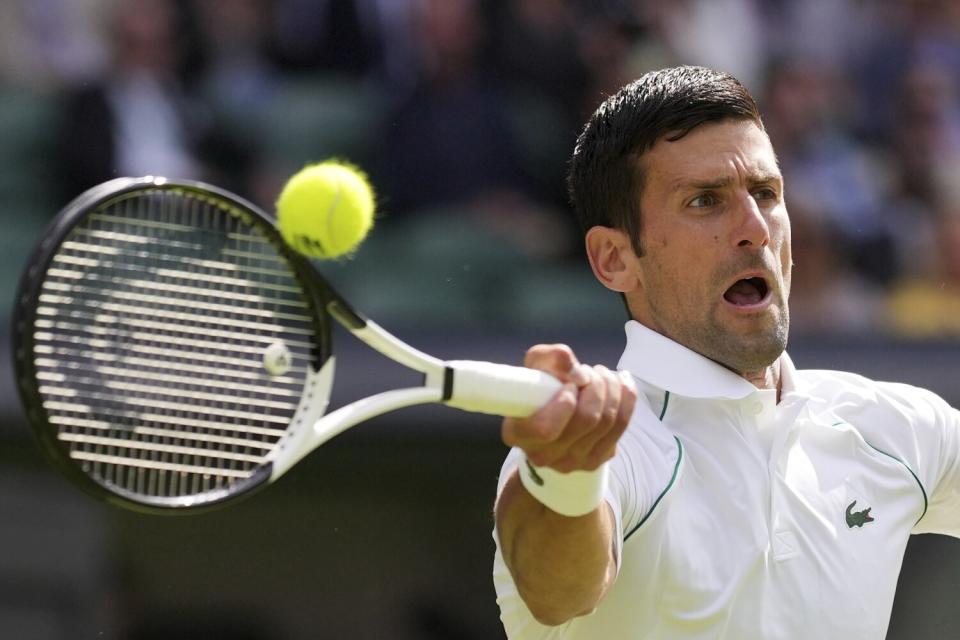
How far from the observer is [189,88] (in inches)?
277

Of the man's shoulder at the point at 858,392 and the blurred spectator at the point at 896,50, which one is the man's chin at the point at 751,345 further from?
the blurred spectator at the point at 896,50

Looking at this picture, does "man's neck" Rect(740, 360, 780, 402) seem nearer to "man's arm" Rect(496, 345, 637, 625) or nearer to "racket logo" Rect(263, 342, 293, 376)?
"man's arm" Rect(496, 345, 637, 625)

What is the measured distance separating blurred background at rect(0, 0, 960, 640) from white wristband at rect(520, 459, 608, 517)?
3491mm

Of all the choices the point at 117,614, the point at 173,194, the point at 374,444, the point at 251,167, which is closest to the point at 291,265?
the point at 173,194

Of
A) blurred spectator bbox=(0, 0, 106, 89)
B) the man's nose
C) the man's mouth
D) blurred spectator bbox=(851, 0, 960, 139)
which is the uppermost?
blurred spectator bbox=(851, 0, 960, 139)

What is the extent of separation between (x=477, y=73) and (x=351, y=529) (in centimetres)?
210

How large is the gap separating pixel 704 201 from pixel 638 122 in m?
0.20

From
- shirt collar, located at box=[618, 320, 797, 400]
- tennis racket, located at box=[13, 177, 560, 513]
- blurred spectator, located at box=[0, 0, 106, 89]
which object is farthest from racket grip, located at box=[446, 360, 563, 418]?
blurred spectator, located at box=[0, 0, 106, 89]

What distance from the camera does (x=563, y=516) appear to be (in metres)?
2.56

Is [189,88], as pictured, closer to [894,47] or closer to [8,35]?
[8,35]

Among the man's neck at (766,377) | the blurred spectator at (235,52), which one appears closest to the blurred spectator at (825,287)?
the blurred spectator at (235,52)

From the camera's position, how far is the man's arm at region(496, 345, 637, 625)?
249 cm

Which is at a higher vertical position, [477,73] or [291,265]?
[477,73]

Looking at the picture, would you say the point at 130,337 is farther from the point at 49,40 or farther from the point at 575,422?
the point at 49,40
